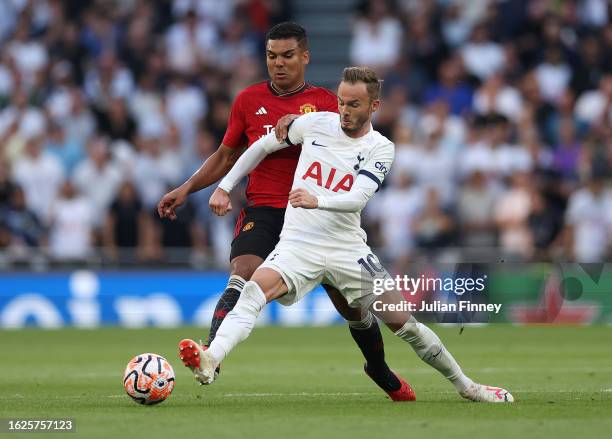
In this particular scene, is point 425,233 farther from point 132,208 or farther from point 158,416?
point 158,416

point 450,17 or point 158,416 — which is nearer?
point 158,416

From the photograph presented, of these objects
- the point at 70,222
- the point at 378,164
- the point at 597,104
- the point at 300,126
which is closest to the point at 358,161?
the point at 378,164

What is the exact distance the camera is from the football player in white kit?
874 centimetres

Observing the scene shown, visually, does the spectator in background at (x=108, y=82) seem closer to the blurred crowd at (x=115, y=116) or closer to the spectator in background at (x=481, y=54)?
the blurred crowd at (x=115, y=116)

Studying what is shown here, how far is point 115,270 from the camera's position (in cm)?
1923

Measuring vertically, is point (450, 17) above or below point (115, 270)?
above

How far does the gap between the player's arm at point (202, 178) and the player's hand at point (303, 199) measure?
1.38 meters

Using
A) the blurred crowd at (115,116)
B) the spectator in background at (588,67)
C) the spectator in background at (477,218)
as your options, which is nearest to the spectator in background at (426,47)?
the spectator in background at (588,67)

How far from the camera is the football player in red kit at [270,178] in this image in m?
9.34

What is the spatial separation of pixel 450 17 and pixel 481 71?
150 centimetres

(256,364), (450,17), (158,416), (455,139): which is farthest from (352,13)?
(158,416)

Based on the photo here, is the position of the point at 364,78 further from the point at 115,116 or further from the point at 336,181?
the point at 115,116

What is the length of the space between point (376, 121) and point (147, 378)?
12.0 m

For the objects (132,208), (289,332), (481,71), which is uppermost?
(481,71)
